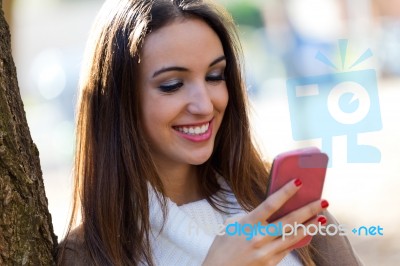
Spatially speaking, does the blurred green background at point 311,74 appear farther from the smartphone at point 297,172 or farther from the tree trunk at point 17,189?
the tree trunk at point 17,189

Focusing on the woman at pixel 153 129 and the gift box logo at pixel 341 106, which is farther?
the woman at pixel 153 129

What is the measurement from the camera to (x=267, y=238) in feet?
4.56

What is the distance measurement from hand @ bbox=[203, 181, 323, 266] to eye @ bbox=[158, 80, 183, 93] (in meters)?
0.35

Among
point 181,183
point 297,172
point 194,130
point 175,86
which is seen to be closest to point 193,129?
point 194,130

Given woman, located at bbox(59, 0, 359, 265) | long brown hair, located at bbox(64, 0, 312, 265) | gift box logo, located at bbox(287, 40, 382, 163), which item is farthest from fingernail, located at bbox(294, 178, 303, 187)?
long brown hair, located at bbox(64, 0, 312, 265)

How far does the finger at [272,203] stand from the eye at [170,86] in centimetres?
43

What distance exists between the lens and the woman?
5.58 ft

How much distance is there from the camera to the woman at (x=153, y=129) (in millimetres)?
1701

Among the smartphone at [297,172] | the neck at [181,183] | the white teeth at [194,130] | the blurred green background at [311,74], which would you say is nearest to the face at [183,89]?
the white teeth at [194,130]

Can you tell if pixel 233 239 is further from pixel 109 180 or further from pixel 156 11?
pixel 156 11

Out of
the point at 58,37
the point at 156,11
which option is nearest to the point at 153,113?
the point at 156,11

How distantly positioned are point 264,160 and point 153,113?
420 mm

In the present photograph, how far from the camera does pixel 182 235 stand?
5.92 ft

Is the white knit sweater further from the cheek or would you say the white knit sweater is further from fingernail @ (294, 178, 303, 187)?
fingernail @ (294, 178, 303, 187)
